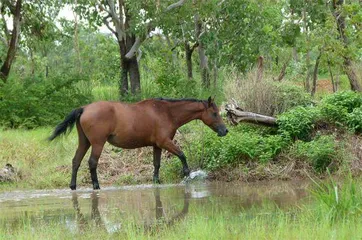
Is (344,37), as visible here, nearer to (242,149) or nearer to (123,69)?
(123,69)

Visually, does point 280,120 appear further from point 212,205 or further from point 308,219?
point 308,219

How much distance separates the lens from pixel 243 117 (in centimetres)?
1608

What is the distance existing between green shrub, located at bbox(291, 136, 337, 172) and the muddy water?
961 millimetres

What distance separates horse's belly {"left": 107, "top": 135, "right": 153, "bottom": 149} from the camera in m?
15.0

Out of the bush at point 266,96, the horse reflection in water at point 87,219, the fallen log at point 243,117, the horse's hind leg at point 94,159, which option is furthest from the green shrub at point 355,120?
the horse reflection in water at point 87,219

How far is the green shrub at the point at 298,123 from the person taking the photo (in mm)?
15812

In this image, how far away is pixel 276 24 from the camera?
3064 cm

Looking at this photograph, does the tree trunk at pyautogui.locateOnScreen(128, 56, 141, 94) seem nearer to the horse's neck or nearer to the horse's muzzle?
the horse's neck

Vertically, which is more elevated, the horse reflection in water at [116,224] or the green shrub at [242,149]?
the green shrub at [242,149]

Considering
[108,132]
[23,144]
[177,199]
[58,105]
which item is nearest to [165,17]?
[58,105]

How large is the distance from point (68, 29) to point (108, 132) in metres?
21.4

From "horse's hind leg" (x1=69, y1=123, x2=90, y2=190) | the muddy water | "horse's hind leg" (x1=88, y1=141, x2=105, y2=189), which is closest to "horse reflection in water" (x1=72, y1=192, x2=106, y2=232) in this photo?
the muddy water

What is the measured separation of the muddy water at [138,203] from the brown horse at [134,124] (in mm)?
855

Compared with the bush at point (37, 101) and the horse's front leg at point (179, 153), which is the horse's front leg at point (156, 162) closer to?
the horse's front leg at point (179, 153)
